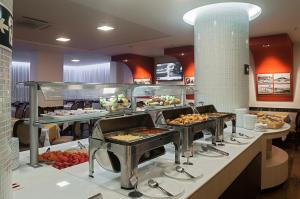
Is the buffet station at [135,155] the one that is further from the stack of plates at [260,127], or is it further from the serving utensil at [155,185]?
the stack of plates at [260,127]

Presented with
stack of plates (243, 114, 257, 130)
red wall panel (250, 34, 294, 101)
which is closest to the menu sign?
stack of plates (243, 114, 257, 130)

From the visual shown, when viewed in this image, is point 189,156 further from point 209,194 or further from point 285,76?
point 285,76

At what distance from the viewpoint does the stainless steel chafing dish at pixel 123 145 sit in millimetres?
1106

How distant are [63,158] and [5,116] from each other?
0.89 metres

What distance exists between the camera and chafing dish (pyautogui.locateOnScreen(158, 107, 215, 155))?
161 cm

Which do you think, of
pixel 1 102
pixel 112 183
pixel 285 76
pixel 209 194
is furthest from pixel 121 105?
pixel 285 76

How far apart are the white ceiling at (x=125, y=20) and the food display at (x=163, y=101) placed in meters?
1.09

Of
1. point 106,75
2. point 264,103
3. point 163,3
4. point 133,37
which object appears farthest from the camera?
point 106,75

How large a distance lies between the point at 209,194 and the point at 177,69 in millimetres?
5836

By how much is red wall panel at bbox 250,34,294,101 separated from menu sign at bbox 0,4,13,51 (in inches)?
190

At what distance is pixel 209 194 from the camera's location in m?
1.26

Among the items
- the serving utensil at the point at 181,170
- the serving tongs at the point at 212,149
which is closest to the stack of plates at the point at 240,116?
the serving tongs at the point at 212,149

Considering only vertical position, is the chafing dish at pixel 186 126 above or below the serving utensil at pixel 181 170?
above

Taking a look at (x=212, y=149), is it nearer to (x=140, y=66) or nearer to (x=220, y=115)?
(x=220, y=115)
